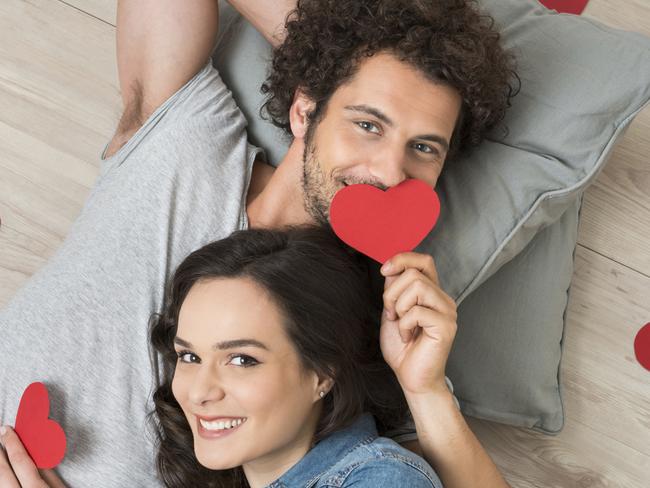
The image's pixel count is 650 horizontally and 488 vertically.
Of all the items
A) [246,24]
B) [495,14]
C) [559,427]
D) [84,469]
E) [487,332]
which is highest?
[495,14]

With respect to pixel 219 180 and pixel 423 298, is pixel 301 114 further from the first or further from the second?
pixel 423 298

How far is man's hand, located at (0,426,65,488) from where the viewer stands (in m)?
1.47

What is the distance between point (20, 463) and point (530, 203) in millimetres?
1073

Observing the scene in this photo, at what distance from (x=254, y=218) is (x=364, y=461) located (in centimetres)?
58

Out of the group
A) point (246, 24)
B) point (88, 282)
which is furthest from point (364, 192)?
point (246, 24)

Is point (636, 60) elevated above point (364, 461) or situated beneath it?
elevated above

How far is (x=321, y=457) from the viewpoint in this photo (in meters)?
1.36

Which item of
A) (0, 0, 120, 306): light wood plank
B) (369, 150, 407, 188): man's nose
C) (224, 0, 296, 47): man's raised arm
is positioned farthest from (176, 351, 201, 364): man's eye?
(224, 0, 296, 47): man's raised arm

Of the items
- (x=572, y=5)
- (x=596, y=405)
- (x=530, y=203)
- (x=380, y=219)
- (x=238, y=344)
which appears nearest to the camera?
(x=238, y=344)

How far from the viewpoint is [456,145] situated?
1.65m

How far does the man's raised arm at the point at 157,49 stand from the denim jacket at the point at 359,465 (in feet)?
2.76

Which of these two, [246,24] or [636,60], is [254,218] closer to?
[246,24]

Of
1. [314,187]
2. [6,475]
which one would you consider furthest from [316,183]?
[6,475]

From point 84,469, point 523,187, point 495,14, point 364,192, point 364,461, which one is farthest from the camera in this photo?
point 495,14
